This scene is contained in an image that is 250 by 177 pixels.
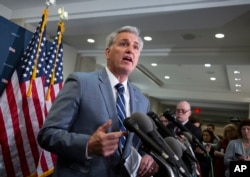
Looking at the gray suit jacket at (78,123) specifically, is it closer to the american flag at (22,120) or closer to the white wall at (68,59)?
the american flag at (22,120)

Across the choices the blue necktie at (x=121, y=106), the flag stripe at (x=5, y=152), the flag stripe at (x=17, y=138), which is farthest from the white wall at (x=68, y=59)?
the blue necktie at (x=121, y=106)

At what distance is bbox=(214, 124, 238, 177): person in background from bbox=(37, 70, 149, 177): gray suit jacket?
9.71 feet

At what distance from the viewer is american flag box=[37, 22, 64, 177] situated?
312 cm

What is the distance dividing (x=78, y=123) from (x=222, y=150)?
132 inches

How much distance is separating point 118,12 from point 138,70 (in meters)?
4.70

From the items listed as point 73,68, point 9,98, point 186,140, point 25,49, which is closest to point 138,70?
point 73,68

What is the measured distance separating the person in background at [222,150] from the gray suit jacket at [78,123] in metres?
2.96

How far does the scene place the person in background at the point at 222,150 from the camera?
393 cm

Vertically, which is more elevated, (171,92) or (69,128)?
(171,92)

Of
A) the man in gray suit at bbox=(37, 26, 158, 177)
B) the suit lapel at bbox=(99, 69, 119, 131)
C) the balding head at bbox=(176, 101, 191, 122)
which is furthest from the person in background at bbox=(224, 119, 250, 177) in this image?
the suit lapel at bbox=(99, 69, 119, 131)

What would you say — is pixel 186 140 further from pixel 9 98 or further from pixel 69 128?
pixel 9 98

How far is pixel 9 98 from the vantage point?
3191 mm

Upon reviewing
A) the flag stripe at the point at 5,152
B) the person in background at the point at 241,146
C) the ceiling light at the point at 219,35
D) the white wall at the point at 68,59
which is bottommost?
the flag stripe at the point at 5,152

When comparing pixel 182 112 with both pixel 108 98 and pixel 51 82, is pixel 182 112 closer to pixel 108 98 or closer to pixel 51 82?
pixel 51 82
